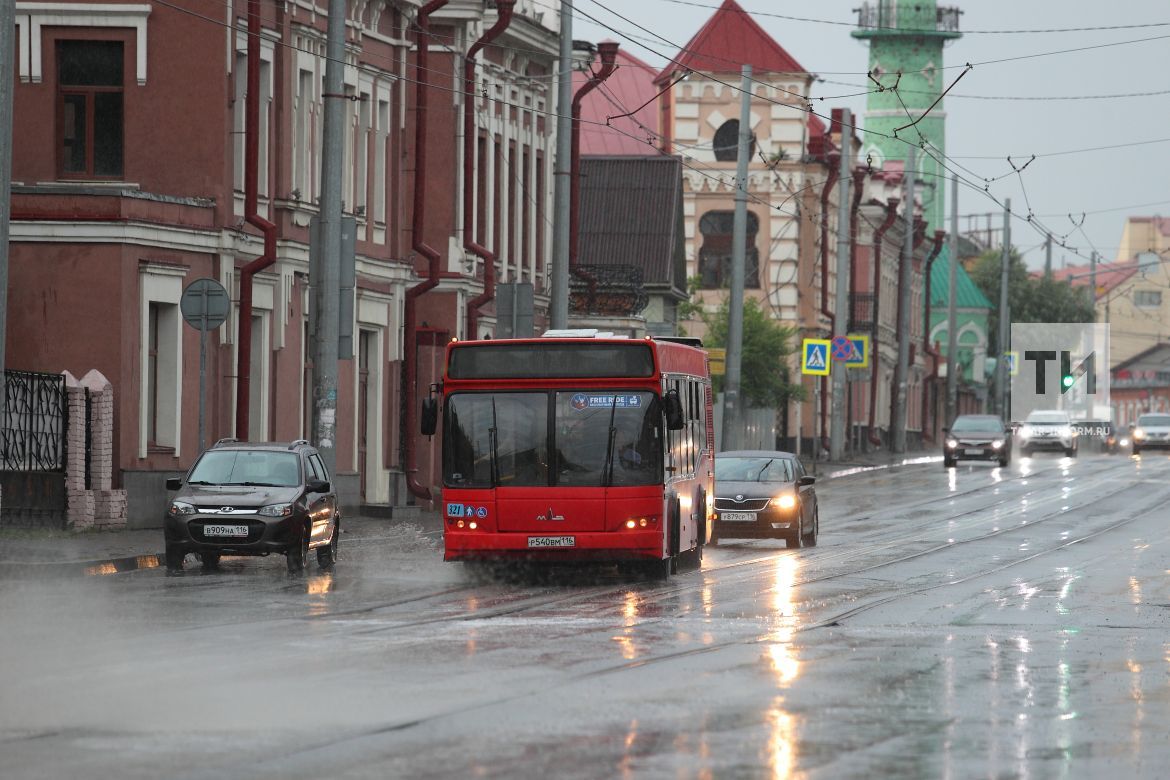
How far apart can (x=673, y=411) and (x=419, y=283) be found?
18748 millimetres

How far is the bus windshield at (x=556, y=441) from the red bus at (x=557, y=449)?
0.4 inches

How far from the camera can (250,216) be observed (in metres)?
33.8

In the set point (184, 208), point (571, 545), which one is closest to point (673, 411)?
point (571, 545)

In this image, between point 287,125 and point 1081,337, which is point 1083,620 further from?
point 1081,337

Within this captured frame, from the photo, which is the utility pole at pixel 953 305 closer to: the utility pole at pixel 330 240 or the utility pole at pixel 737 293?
the utility pole at pixel 737 293

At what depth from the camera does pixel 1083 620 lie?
63.8 feet

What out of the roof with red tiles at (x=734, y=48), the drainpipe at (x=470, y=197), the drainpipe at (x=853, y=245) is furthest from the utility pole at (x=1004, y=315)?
the drainpipe at (x=470, y=197)

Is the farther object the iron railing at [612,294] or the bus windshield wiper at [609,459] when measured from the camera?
the iron railing at [612,294]

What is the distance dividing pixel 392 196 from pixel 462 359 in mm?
17888

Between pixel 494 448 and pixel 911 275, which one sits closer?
pixel 494 448

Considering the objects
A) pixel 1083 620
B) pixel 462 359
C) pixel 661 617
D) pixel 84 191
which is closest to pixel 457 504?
pixel 462 359

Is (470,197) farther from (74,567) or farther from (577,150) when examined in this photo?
(74,567)

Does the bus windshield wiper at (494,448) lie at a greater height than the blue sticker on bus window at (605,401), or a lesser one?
lesser

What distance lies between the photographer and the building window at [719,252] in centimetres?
7600
